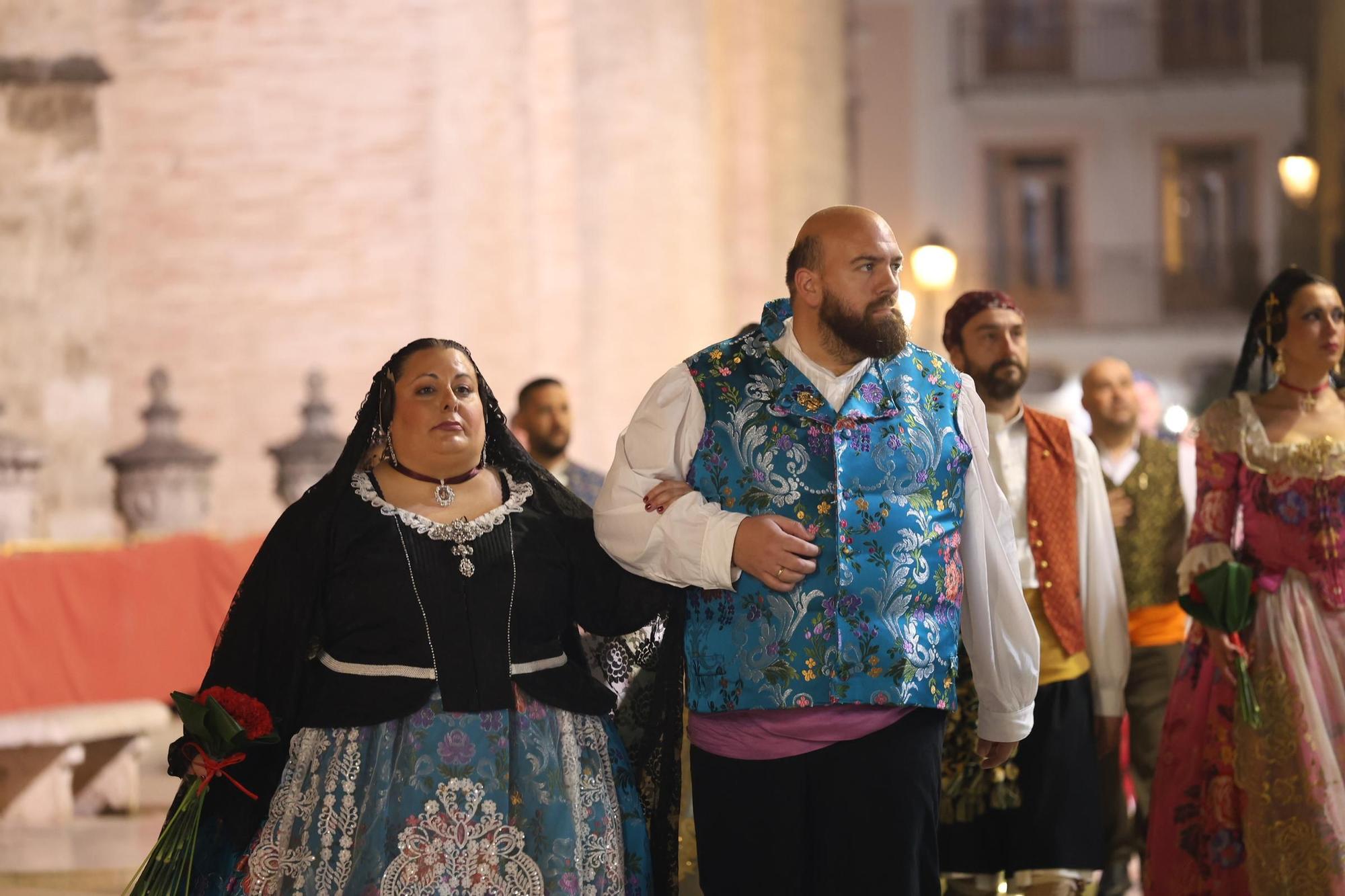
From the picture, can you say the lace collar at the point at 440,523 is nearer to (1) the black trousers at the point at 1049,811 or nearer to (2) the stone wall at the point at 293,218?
(1) the black trousers at the point at 1049,811

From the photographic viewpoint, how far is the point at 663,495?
3.66 metres

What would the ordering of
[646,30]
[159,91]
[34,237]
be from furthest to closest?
[646,30] → [159,91] → [34,237]

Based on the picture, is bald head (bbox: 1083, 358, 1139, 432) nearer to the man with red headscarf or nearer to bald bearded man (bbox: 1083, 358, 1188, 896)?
bald bearded man (bbox: 1083, 358, 1188, 896)

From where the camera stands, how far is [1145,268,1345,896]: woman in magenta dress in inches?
178

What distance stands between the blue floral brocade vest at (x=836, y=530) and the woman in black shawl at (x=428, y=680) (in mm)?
335

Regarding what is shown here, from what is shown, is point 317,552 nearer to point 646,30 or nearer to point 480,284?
point 480,284

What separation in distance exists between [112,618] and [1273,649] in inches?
205

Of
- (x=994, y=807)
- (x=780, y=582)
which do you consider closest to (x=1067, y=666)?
(x=994, y=807)

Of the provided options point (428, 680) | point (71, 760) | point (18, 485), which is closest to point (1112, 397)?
point (428, 680)

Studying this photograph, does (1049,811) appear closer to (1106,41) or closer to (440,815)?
(440,815)

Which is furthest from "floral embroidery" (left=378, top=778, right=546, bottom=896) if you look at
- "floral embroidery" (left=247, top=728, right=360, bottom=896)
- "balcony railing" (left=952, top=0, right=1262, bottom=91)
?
"balcony railing" (left=952, top=0, right=1262, bottom=91)

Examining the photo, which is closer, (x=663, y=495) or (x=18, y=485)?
(x=663, y=495)

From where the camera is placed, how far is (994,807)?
4773mm

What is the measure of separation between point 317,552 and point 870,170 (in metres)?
21.0
